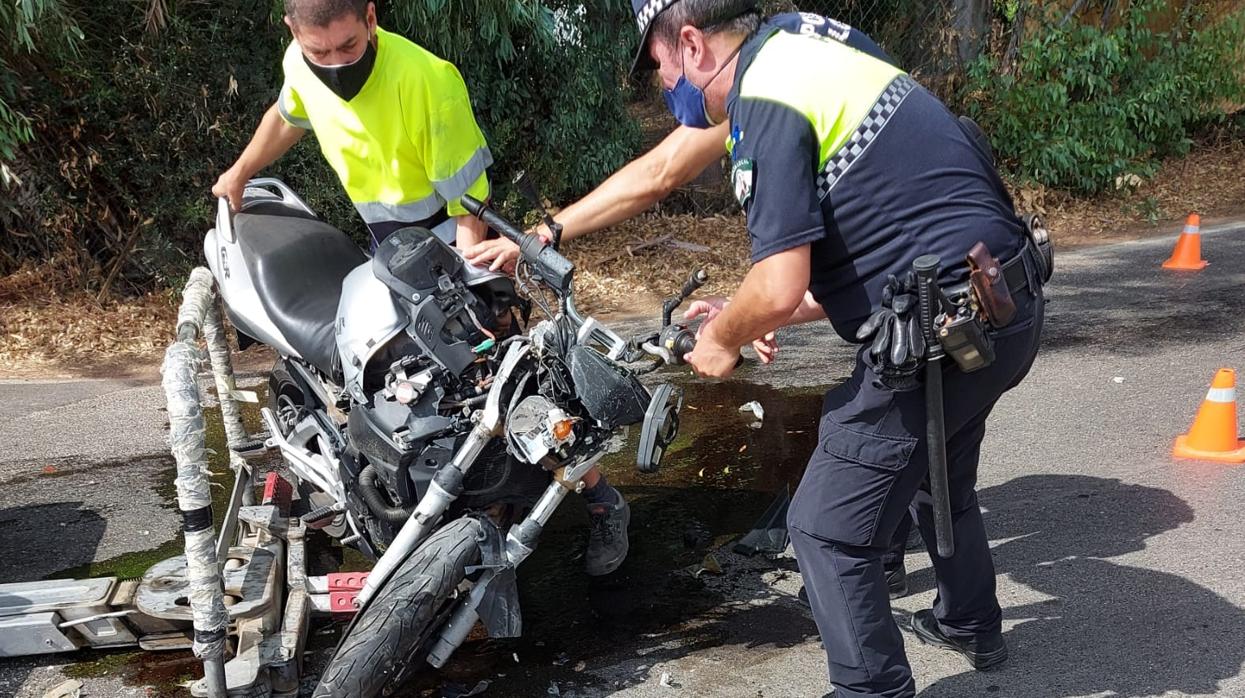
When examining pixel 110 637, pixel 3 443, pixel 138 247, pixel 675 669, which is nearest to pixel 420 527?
pixel 675 669

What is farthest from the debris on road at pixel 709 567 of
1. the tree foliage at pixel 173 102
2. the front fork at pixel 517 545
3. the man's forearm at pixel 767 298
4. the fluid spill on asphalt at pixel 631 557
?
the tree foliage at pixel 173 102

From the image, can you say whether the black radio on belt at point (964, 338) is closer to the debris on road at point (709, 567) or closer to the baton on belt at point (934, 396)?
the baton on belt at point (934, 396)

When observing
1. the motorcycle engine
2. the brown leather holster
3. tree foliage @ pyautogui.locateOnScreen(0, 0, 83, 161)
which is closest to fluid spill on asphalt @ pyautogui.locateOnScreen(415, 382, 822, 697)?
the motorcycle engine

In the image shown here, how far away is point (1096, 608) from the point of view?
3.98 metres

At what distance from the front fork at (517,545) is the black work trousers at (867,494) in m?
0.69

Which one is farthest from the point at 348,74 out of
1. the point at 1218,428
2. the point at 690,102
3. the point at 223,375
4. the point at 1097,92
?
the point at 1097,92

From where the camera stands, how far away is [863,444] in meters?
3.07

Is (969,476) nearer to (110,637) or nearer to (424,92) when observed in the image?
(424,92)

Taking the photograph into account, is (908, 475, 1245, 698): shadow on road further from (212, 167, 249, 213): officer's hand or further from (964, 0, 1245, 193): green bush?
(964, 0, 1245, 193): green bush

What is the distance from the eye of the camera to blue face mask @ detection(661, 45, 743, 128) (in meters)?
3.07

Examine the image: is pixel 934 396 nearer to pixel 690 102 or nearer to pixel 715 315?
pixel 715 315

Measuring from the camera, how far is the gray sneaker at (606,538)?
4309 millimetres

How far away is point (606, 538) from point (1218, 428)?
279cm

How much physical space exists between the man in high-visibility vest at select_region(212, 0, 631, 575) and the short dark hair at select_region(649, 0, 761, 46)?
4.76ft
